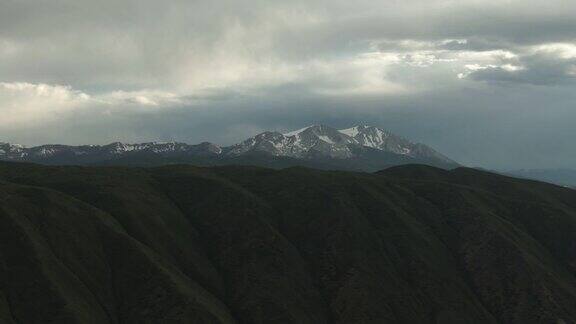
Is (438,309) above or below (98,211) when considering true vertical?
below

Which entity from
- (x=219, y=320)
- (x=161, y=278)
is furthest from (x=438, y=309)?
(x=161, y=278)

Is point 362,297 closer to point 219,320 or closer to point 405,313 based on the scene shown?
point 405,313

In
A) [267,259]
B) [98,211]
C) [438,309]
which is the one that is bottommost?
[438,309]

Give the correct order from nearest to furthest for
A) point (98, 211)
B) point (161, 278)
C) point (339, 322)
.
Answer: point (161, 278), point (339, 322), point (98, 211)

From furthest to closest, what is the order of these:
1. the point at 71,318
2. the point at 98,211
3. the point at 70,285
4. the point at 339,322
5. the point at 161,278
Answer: the point at 98,211 < the point at 339,322 < the point at 161,278 < the point at 70,285 < the point at 71,318

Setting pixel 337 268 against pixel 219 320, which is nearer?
pixel 219 320

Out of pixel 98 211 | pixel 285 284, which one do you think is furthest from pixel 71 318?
pixel 285 284

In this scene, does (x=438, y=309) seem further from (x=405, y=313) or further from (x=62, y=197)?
(x=62, y=197)

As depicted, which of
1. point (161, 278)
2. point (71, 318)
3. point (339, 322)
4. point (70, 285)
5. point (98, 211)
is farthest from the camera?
point (98, 211)

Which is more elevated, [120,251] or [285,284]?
[120,251]
